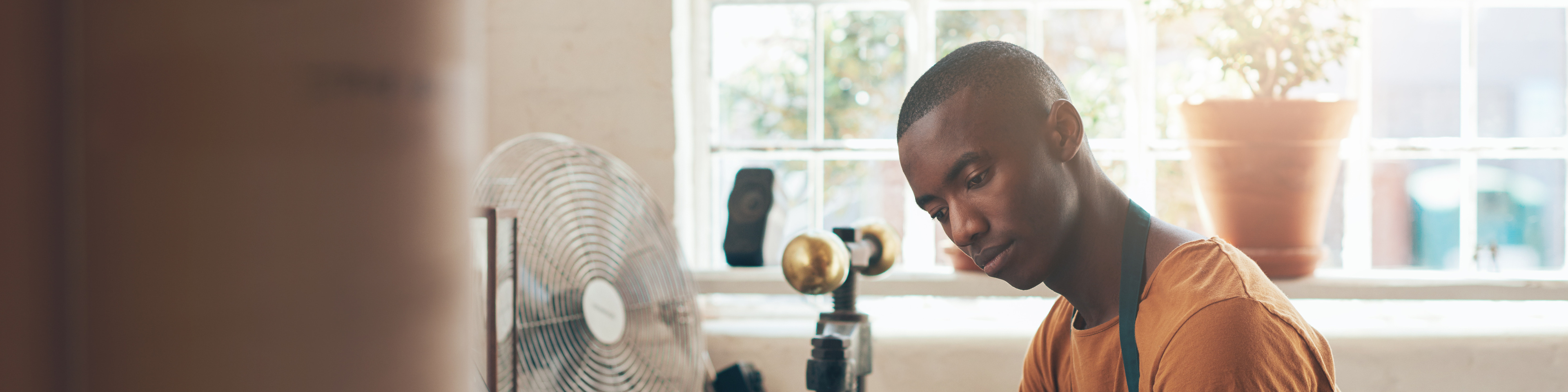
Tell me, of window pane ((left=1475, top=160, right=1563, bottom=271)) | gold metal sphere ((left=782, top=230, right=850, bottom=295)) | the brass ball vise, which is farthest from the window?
gold metal sphere ((left=782, top=230, right=850, bottom=295))

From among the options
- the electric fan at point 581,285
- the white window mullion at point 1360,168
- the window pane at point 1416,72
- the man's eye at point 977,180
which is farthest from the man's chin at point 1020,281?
the window pane at point 1416,72

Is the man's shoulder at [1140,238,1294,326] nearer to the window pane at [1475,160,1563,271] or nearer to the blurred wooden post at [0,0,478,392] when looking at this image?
the blurred wooden post at [0,0,478,392]

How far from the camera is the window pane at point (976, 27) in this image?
86.1 inches

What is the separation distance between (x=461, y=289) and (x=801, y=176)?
2.18 meters

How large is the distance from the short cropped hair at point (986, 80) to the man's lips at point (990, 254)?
152 millimetres

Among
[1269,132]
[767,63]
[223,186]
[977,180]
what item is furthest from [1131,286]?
[767,63]

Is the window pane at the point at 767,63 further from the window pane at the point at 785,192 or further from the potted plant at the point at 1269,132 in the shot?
the potted plant at the point at 1269,132

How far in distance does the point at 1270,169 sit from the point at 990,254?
121cm

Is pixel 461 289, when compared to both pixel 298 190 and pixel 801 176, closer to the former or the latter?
pixel 298 190

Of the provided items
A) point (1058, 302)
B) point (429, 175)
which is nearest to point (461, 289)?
point (429, 175)

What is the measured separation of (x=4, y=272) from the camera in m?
0.09

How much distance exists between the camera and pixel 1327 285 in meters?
1.97

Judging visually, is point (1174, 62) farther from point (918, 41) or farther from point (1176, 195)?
point (918, 41)

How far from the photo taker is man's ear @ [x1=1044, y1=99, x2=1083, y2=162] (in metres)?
0.94
